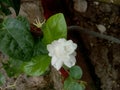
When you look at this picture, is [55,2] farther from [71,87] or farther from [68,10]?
[71,87]

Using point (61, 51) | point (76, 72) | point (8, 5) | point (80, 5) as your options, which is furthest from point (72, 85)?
point (80, 5)

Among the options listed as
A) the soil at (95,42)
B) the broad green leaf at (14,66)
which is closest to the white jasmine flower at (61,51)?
the broad green leaf at (14,66)

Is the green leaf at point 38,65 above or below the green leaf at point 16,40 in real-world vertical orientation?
below

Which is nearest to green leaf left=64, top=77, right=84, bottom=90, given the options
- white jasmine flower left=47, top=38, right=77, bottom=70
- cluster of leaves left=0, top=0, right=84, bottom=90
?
cluster of leaves left=0, top=0, right=84, bottom=90

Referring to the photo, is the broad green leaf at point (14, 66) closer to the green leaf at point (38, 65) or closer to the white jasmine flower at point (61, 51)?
the green leaf at point (38, 65)

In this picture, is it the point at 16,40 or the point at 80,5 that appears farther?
the point at 80,5

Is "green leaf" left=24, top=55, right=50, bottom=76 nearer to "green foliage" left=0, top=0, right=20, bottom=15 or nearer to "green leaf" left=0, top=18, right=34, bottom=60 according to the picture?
"green leaf" left=0, top=18, right=34, bottom=60

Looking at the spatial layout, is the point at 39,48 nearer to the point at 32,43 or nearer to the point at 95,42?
the point at 32,43
